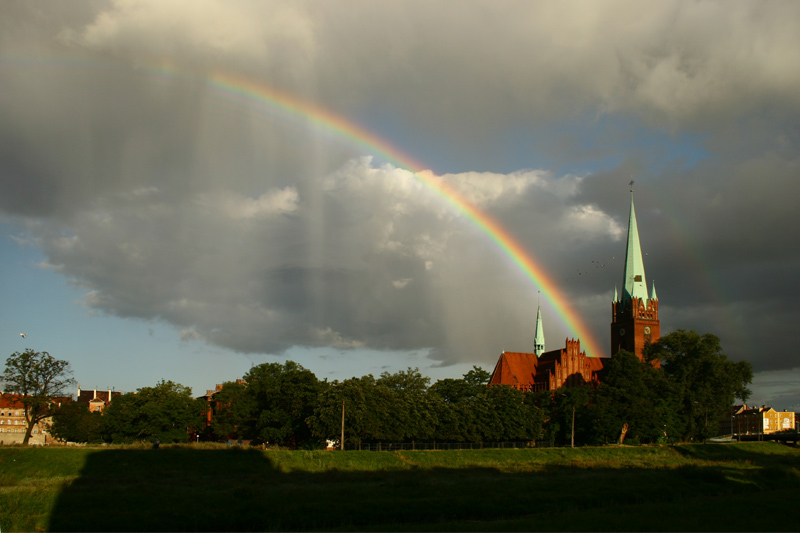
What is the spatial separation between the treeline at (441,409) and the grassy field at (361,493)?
36.7 feet

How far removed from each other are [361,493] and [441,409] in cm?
4729

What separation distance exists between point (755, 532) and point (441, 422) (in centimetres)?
5952

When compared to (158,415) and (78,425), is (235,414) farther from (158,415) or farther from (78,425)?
(78,425)

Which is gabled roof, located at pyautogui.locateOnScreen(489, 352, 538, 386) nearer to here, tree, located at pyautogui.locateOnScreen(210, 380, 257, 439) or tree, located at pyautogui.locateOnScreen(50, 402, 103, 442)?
tree, located at pyautogui.locateOnScreen(210, 380, 257, 439)

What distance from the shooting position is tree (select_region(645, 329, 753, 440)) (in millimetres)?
106688

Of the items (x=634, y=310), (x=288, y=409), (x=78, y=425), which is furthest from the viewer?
(x=634, y=310)

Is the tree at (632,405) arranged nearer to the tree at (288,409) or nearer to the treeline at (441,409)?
the treeline at (441,409)

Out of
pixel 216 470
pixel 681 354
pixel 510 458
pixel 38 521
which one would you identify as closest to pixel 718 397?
pixel 681 354

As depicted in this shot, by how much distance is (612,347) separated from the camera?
512 ft

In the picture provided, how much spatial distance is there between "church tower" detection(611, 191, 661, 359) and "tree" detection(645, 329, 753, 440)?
129 feet

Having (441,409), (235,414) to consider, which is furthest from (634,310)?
(235,414)

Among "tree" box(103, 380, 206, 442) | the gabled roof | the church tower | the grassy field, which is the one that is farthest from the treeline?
the church tower

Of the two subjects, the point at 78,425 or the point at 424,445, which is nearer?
the point at 424,445

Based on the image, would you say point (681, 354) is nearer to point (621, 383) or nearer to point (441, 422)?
point (621, 383)
